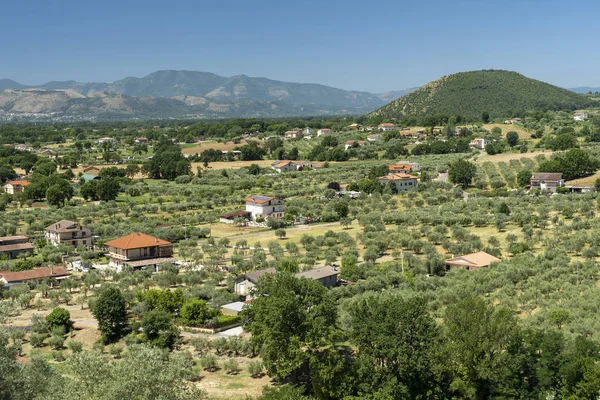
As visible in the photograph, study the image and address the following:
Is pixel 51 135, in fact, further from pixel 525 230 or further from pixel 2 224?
pixel 525 230

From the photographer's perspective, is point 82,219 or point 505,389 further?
point 82,219

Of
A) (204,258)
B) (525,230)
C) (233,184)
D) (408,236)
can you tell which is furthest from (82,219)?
(525,230)

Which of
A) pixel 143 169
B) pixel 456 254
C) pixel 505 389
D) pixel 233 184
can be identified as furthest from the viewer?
pixel 143 169

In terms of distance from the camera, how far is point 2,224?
58.8 metres

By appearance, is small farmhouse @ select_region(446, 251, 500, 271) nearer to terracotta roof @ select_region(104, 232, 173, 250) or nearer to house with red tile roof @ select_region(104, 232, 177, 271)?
house with red tile roof @ select_region(104, 232, 177, 271)

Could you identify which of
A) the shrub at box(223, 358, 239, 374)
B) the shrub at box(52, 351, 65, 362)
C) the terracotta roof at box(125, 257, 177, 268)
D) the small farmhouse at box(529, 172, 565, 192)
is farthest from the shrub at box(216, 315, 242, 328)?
Result: the small farmhouse at box(529, 172, 565, 192)

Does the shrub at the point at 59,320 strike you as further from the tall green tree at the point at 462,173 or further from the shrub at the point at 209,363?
the tall green tree at the point at 462,173

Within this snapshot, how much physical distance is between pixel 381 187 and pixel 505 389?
57.4 m

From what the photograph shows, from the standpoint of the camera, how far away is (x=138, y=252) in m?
45.0

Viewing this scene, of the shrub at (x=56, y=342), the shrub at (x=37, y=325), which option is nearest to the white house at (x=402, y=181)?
the shrub at (x=37, y=325)

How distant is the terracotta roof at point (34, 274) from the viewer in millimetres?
39459

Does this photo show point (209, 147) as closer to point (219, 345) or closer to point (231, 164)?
point (231, 164)

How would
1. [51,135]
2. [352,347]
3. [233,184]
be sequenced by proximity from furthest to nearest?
[51,135] → [233,184] → [352,347]

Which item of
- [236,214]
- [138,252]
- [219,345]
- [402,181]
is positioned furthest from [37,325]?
[402,181]
